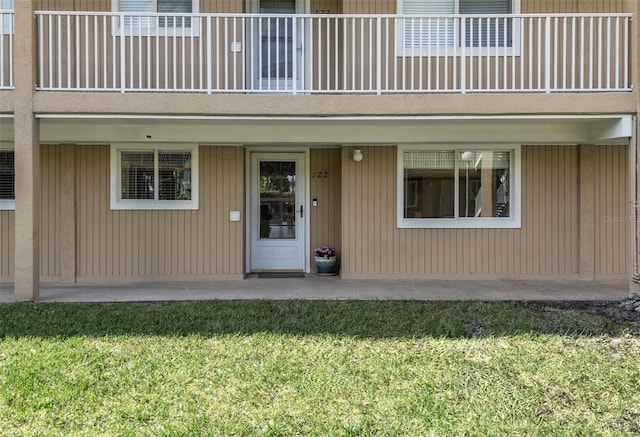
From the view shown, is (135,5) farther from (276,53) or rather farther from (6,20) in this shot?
(276,53)

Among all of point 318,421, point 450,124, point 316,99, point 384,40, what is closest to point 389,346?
point 318,421

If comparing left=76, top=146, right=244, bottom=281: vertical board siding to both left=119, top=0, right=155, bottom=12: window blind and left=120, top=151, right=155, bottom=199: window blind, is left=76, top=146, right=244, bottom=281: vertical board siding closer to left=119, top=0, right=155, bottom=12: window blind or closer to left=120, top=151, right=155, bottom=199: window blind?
left=120, top=151, right=155, bottom=199: window blind

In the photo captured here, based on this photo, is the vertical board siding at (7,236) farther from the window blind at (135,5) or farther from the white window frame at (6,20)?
the window blind at (135,5)

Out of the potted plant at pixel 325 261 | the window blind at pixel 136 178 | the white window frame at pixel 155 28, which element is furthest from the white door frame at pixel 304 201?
the white window frame at pixel 155 28

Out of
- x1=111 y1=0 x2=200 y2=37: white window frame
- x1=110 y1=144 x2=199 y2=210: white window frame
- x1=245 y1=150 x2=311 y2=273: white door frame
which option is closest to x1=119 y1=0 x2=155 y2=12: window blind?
x1=111 y1=0 x2=200 y2=37: white window frame

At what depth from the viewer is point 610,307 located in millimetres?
6492

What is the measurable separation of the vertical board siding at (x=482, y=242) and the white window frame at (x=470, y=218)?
0.10 meters

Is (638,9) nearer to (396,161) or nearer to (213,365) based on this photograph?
(396,161)

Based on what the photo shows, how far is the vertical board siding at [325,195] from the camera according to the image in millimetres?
9250

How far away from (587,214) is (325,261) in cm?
499

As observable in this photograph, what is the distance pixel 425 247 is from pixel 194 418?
605 cm

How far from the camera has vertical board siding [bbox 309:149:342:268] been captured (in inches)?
364

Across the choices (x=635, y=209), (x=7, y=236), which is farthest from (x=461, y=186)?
(x=7, y=236)

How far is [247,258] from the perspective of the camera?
30.2 feet
